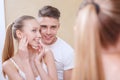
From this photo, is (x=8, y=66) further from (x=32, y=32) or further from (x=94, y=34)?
(x=94, y=34)

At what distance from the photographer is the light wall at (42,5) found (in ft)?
8.29

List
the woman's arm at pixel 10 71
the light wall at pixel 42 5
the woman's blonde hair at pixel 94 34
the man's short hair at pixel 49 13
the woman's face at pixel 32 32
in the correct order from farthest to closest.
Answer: the light wall at pixel 42 5
the man's short hair at pixel 49 13
the woman's face at pixel 32 32
the woman's arm at pixel 10 71
the woman's blonde hair at pixel 94 34

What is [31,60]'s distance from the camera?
1820mm

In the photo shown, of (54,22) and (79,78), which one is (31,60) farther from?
(79,78)

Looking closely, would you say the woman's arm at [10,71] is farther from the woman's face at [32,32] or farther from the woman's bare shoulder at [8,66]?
the woman's face at [32,32]

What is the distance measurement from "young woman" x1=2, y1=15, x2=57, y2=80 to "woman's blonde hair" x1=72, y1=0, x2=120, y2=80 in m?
0.94

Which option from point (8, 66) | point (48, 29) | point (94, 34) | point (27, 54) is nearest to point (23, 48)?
point (27, 54)

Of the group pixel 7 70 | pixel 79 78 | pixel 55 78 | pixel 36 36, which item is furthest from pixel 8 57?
pixel 79 78

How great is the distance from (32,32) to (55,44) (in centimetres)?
22

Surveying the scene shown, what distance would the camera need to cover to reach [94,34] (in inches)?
30.4

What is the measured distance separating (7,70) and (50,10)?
1.85 feet

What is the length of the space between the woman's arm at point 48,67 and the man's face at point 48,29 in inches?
5.1

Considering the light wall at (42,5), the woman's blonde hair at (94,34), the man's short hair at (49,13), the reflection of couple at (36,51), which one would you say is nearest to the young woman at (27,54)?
the reflection of couple at (36,51)

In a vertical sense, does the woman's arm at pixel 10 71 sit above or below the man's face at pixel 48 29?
below
